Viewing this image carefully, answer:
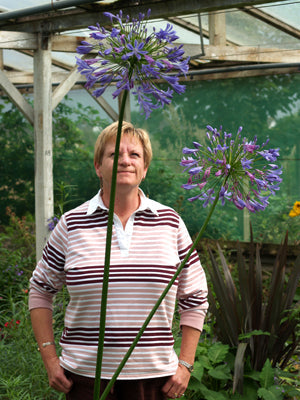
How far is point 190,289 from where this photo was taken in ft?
5.28

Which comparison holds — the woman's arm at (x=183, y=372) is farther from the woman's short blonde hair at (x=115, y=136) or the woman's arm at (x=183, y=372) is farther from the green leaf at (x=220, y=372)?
the green leaf at (x=220, y=372)

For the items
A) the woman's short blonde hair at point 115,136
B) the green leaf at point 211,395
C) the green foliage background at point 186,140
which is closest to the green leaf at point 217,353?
the green leaf at point 211,395

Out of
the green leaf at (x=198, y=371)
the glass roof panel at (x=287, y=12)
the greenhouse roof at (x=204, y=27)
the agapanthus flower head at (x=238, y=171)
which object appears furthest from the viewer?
the glass roof panel at (x=287, y=12)

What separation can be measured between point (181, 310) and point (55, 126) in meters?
6.39

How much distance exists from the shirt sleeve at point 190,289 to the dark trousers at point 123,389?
0.20 meters

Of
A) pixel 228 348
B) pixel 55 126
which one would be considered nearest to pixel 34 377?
pixel 228 348

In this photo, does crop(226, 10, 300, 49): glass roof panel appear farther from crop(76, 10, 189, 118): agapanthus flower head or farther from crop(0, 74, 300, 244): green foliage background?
crop(76, 10, 189, 118): agapanthus flower head

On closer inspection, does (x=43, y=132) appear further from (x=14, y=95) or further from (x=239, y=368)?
(x=239, y=368)

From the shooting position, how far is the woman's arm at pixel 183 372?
60.6 inches

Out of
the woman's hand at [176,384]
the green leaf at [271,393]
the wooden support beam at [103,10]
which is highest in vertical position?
the wooden support beam at [103,10]

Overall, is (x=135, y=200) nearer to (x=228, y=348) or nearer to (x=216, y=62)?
(x=228, y=348)

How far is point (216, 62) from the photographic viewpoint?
6.54 meters

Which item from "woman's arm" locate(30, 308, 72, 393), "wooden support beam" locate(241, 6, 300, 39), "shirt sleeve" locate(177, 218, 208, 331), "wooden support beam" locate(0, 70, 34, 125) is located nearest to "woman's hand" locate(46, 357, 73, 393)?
"woman's arm" locate(30, 308, 72, 393)

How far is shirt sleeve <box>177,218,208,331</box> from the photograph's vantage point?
1.60 m
